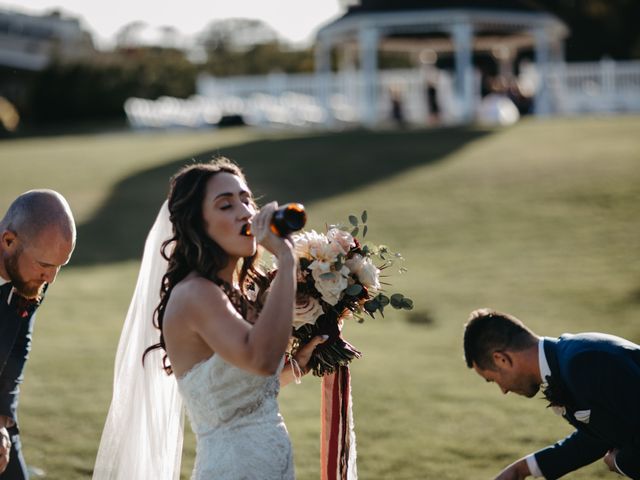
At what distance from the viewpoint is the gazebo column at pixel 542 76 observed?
26.5 m

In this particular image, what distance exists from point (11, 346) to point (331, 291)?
4.47 ft

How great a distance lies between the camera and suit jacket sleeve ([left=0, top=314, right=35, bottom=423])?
13.7 feet

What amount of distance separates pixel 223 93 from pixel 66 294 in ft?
58.1

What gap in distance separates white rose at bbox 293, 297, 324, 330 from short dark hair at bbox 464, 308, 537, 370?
672 millimetres

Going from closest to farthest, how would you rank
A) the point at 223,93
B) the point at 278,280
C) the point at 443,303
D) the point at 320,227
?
the point at 278,280, the point at 443,303, the point at 320,227, the point at 223,93

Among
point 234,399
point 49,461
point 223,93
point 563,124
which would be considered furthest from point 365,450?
point 223,93

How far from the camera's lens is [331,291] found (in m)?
4.27

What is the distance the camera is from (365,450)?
6898 millimetres

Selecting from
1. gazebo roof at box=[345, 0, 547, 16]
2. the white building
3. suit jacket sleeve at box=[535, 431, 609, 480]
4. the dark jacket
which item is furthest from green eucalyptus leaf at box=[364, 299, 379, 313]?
the white building

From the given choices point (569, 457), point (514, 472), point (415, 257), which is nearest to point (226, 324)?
point (514, 472)

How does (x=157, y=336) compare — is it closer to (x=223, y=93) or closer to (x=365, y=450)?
(x=365, y=450)

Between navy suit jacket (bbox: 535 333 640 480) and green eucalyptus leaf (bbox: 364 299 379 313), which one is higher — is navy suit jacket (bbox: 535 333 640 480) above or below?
below

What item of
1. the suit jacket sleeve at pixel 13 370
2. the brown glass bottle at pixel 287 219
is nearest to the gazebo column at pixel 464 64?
the suit jacket sleeve at pixel 13 370

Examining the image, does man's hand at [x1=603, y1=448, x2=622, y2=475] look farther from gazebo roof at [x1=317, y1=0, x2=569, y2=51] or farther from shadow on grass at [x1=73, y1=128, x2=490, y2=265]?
gazebo roof at [x1=317, y1=0, x2=569, y2=51]
